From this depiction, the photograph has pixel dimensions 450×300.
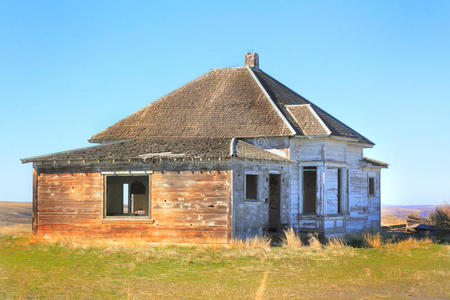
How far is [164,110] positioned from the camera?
997 inches

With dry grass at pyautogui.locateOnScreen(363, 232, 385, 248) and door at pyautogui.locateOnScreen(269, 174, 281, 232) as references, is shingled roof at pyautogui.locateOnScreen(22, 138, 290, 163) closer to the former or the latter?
door at pyautogui.locateOnScreen(269, 174, 281, 232)

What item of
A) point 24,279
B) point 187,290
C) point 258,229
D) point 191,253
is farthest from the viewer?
point 258,229

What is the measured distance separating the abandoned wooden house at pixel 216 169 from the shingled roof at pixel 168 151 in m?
0.04

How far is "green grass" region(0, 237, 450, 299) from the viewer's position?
38.4ft

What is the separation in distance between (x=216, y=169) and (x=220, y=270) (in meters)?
5.32

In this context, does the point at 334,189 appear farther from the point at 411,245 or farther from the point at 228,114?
the point at 228,114

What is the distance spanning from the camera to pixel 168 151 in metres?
20.5

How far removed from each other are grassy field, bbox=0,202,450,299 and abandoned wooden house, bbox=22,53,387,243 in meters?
0.97

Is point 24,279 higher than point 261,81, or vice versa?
point 261,81

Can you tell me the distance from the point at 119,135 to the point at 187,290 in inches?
527

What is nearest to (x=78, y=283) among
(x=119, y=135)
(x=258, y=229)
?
(x=258, y=229)

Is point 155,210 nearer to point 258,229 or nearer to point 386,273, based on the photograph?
point 258,229

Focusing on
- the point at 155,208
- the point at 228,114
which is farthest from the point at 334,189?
the point at 155,208

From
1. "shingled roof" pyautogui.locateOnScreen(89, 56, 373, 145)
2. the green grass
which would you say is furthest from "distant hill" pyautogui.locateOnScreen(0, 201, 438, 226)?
the green grass
